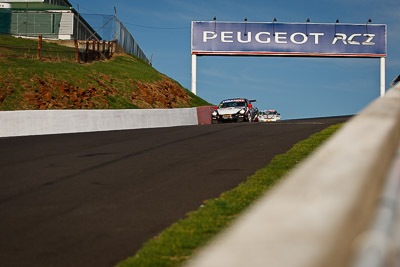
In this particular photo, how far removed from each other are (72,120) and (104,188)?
576 inches

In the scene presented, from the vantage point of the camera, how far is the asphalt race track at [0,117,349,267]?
6.41 m

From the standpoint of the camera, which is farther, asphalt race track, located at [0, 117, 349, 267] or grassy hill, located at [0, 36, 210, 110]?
grassy hill, located at [0, 36, 210, 110]

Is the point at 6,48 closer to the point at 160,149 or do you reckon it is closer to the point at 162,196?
the point at 160,149

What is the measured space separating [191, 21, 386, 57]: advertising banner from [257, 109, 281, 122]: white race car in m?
5.47

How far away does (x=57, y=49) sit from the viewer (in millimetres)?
42844

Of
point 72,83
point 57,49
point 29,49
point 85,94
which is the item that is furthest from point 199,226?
point 57,49

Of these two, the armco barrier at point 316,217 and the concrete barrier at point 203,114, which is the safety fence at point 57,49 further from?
the armco barrier at point 316,217

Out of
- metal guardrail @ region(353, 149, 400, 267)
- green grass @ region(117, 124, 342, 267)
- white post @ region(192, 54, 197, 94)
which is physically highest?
white post @ region(192, 54, 197, 94)

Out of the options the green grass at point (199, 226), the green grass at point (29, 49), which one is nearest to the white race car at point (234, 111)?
the green grass at point (29, 49)

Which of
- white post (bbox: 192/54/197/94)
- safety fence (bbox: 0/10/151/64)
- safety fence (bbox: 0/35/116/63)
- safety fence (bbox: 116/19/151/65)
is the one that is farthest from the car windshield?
safety fence (bbox: 116/19/151/65)

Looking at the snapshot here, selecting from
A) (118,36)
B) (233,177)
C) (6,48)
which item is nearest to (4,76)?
(6,48)

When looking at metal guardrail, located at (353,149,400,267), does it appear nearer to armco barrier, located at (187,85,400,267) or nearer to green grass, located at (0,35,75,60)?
armco barrier, located at (187,85,400,267)

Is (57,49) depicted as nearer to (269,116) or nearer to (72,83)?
(72,83)

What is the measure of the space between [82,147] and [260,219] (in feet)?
48.0
